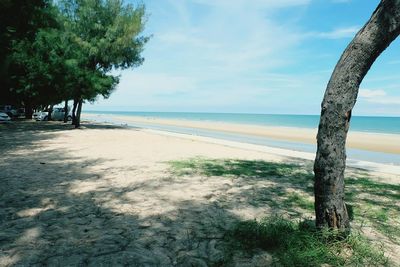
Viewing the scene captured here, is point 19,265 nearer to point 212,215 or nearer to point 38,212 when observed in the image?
point 38,212

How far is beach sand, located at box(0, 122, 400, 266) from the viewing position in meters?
3.83

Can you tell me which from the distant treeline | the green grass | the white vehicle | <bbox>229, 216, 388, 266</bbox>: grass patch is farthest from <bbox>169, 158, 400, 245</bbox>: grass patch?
the white vehicle

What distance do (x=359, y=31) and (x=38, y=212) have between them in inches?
210

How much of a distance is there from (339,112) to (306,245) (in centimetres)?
166

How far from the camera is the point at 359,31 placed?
3.91 meters

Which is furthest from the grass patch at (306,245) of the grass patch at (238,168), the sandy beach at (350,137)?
the sandy beach at (350,137)

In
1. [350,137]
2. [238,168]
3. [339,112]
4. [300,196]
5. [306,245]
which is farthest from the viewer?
[350,137]

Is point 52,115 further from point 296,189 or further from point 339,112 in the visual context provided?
point 339,112

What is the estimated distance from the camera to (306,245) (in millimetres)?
3969

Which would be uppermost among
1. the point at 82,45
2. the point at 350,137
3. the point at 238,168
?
the point at 82,45

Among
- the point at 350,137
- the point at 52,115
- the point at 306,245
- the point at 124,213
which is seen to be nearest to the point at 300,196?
the point at 306,245

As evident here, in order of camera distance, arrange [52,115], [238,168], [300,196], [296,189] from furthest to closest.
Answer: [52,115], [238,168], [296,189], [300,196]

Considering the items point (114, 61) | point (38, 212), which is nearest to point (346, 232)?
point (38, 212)

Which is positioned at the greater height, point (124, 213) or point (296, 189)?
point (296, 189)
